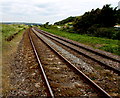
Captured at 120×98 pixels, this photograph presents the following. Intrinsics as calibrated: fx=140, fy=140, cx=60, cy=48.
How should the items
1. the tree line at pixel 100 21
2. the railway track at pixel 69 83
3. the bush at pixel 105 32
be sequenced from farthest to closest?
the tree line at pixel 100 21 → the bush at pixel 105 32 → the railway track at pixel 69 83

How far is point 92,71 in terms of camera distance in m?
7.07

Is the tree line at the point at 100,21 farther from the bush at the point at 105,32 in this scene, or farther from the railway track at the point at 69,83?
the railway track at the point at 69,83

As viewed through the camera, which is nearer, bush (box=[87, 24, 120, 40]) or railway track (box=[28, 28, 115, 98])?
railway track (box=[28, 28, 115, 98])

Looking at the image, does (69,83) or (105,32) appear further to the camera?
(105,32)

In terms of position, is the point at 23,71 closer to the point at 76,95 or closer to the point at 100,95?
the point at 76,95

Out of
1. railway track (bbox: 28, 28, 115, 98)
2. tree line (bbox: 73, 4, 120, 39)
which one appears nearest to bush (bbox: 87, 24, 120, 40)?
tree line (bbox: 73, 4, 120, 39)

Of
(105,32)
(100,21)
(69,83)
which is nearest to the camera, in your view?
(69,83)

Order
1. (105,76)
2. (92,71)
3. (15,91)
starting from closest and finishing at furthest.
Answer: (15,91), (105,76), (92,71)

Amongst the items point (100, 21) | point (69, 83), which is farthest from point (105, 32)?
point (69, 83)

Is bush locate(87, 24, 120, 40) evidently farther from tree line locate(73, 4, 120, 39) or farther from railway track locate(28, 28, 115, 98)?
railway track locate(28, 28, 115, 98)

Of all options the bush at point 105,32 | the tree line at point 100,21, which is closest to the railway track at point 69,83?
the bush at point 105,32

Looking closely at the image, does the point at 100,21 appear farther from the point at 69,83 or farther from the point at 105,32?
the point at 69,83

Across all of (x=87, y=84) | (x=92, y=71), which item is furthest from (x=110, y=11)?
(x=87, y=84)

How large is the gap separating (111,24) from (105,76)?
77.4 ft
